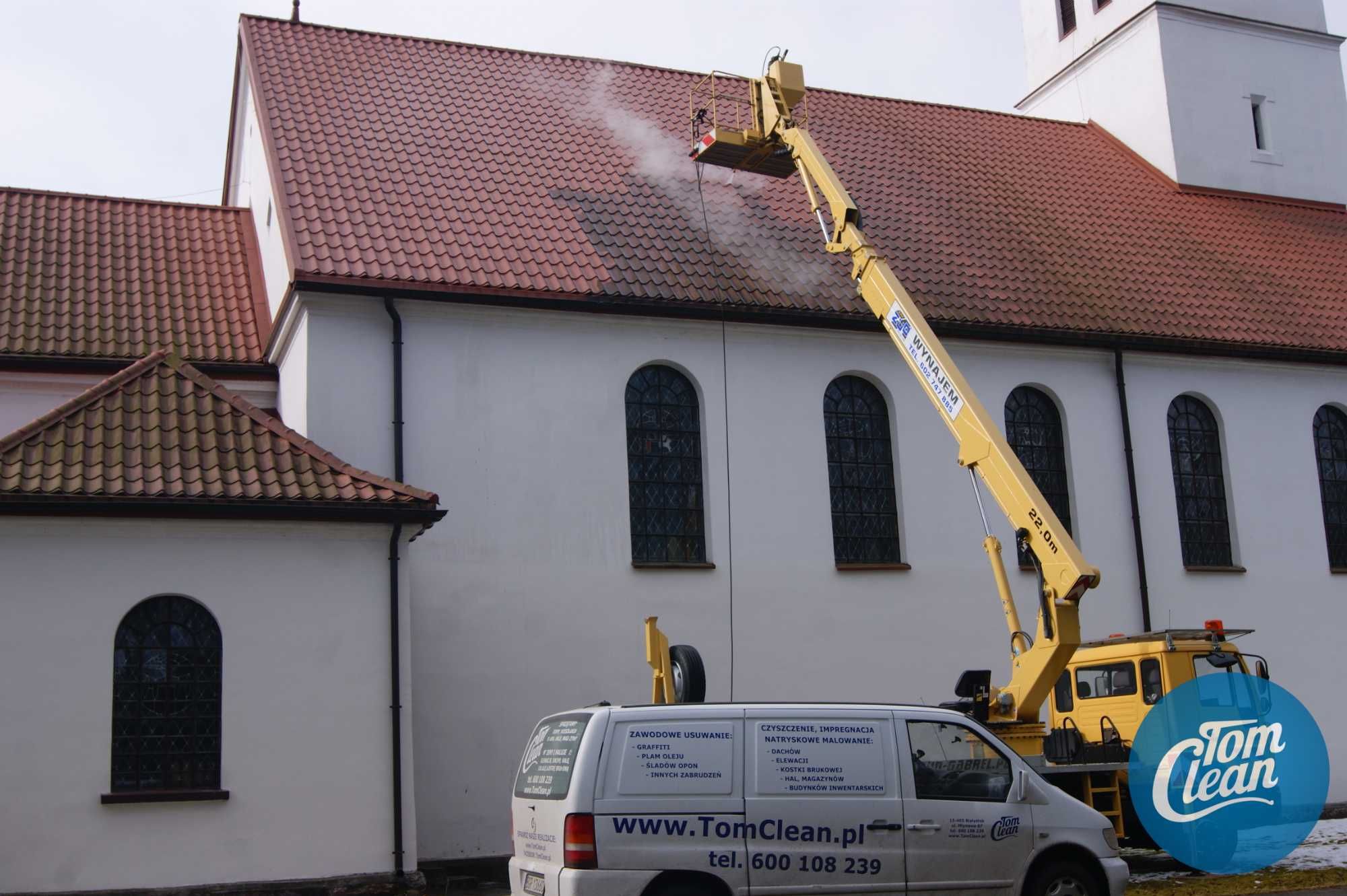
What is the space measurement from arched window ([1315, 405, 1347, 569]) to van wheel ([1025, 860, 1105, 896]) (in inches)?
504

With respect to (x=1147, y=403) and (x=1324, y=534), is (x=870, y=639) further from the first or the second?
(x=1324, y=534)

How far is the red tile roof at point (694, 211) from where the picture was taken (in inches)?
696

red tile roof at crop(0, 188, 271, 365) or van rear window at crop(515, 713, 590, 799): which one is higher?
red tile roof at crop(0, 188, 271, 365)

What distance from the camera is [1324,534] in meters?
21.1

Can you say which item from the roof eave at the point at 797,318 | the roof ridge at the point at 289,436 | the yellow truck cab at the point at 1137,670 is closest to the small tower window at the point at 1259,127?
the roof eave at the point at 797,318

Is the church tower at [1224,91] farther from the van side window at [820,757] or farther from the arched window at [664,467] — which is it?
the van side window at [820,757]

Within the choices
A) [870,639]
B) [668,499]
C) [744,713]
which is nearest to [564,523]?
[668,499]

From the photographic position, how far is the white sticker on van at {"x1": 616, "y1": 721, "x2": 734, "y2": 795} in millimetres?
9570

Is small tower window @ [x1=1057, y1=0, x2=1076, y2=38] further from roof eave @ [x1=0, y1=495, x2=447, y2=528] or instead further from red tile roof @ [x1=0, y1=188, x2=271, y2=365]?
roof eave @ [x1=0, y1=495, x2=447, y2=528]

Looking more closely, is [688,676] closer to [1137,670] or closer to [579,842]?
[579,842]

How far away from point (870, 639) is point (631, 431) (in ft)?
13.6

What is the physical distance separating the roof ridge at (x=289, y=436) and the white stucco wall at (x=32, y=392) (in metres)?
2.59

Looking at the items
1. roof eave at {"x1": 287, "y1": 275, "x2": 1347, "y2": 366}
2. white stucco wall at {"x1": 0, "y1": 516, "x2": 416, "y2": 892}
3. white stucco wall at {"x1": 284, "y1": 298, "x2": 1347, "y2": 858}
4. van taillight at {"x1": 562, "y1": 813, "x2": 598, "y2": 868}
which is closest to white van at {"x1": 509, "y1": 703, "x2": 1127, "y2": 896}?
van taillight at {"x1": 562, "y1": 813, "x2": 598, "y2": 868}

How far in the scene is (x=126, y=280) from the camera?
1894cm
